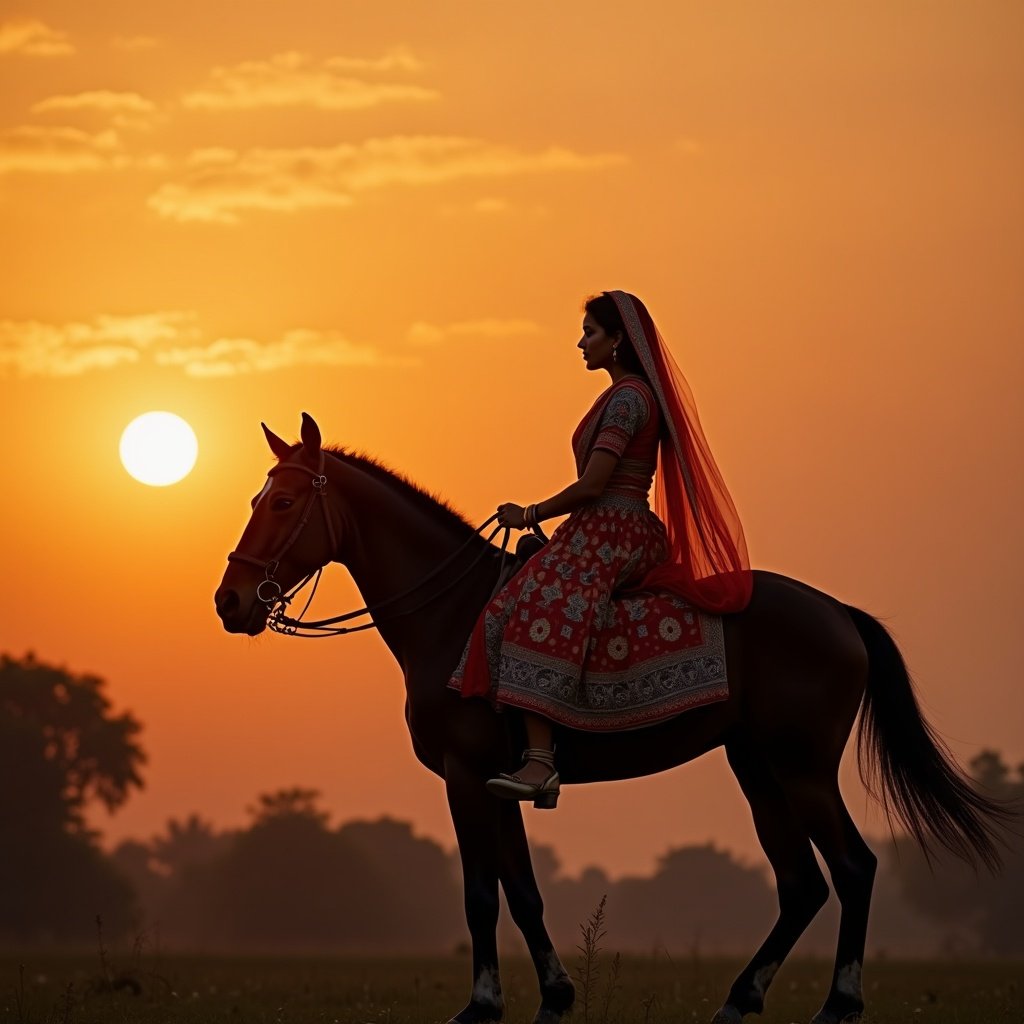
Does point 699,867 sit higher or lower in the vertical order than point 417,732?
lower

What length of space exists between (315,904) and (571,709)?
326 feet

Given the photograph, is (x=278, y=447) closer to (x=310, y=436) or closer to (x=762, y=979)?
(x=310, y=436)

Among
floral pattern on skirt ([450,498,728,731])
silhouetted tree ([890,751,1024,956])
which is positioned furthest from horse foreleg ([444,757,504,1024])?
silhouetted tree ([890,751,1024,956])

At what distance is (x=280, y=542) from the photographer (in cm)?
1070

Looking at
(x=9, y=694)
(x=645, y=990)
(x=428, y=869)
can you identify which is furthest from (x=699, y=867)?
(x=645, y=990)

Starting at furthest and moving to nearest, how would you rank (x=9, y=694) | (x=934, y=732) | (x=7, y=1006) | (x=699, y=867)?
(x=699, y=867) → (x=9, y=694) → (x=7, y=1006) → (x=934, y=732)

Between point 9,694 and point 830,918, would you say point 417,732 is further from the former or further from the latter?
point 830,918

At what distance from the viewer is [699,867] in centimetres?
16275

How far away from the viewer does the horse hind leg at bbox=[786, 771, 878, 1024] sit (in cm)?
1025

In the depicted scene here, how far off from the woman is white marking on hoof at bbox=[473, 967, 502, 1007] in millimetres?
1062

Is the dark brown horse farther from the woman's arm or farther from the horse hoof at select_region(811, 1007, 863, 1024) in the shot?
the woman's arm

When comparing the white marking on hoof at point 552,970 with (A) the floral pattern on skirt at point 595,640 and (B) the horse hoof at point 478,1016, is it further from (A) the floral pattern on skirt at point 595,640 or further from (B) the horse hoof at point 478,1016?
(A) the floral pattern on skirt at point 595,640

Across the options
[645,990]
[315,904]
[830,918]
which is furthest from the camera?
[830,918]

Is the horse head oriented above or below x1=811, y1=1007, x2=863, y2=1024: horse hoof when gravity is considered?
A: above
